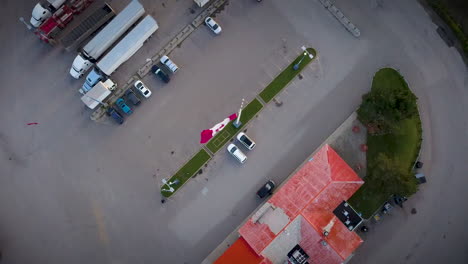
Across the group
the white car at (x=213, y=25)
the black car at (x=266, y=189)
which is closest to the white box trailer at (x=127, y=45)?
the white car at (x=213, y=25)

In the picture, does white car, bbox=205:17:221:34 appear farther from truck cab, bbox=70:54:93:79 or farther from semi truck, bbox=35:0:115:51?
truck cab, bbox=70:54:93:79

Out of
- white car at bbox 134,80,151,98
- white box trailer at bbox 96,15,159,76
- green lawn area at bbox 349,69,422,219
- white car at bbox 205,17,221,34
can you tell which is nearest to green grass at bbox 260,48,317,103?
green lawn area at bbox 349,69,422,219

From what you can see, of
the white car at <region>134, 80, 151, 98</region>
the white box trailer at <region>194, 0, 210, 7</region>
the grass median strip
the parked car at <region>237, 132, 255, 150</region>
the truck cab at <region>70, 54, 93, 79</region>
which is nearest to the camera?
the parked car at <region>237, 132, 255, 150</region>

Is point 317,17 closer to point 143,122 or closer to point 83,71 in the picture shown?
point 143,122

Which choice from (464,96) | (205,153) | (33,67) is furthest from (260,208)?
(33,67)

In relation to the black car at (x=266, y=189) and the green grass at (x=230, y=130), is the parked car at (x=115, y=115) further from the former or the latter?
the black car at (x=266, y=189)

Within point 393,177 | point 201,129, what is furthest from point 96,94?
point 393,177
